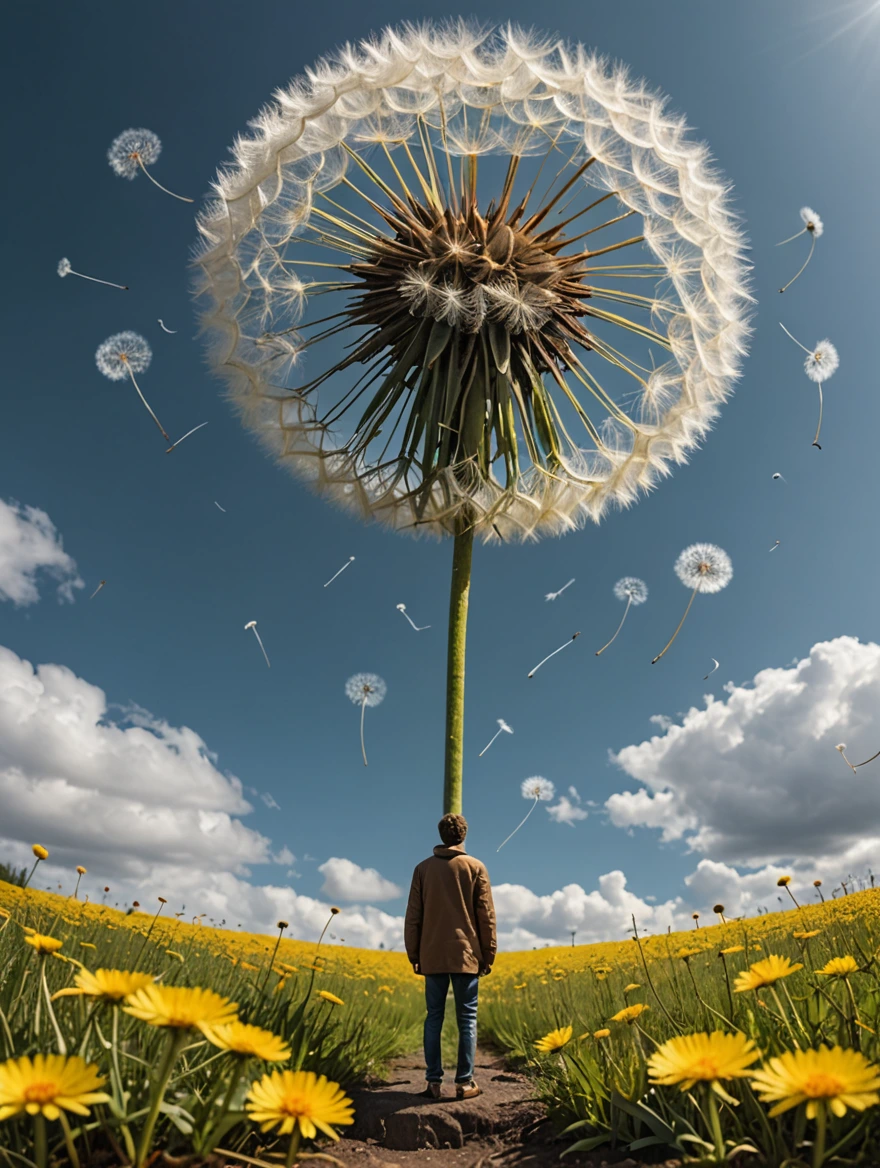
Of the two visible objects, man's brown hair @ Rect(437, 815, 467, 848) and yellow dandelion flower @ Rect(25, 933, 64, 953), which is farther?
man's brown hair @ Rect(437, 815, 467, 848)

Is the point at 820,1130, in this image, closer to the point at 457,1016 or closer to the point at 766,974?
the point at 766,974

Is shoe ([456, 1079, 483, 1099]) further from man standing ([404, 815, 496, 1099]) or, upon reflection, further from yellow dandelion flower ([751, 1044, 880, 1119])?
yellow dandelion flower ([751, 1044, 880, 1119])

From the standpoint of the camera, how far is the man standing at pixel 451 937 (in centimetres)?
472

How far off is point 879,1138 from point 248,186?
905 cm

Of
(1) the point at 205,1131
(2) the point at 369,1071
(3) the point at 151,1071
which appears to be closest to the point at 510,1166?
(1) the point at 205,1131

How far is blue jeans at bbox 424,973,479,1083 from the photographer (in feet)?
15.0

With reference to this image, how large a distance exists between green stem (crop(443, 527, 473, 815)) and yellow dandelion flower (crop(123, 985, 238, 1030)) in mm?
4823

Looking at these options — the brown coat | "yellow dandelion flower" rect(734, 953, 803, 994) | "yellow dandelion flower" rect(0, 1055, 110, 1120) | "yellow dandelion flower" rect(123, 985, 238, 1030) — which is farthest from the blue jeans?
"yellow dandelion flower" rect(0, 1055, 110, 1120)

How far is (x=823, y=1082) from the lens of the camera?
1416mm

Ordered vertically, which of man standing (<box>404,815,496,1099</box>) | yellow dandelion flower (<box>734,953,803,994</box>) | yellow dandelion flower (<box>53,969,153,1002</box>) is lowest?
yellow dandelion flower (<box>53,969,153,1002</box>)

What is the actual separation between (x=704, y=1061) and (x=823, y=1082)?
28 cm

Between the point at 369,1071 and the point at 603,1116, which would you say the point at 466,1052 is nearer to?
the point at 369,1071

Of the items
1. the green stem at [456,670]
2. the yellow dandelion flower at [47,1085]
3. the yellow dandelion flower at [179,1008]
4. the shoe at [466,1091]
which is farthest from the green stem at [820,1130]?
the green stem at [456,670]

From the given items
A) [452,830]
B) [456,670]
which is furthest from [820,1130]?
[456,670]
